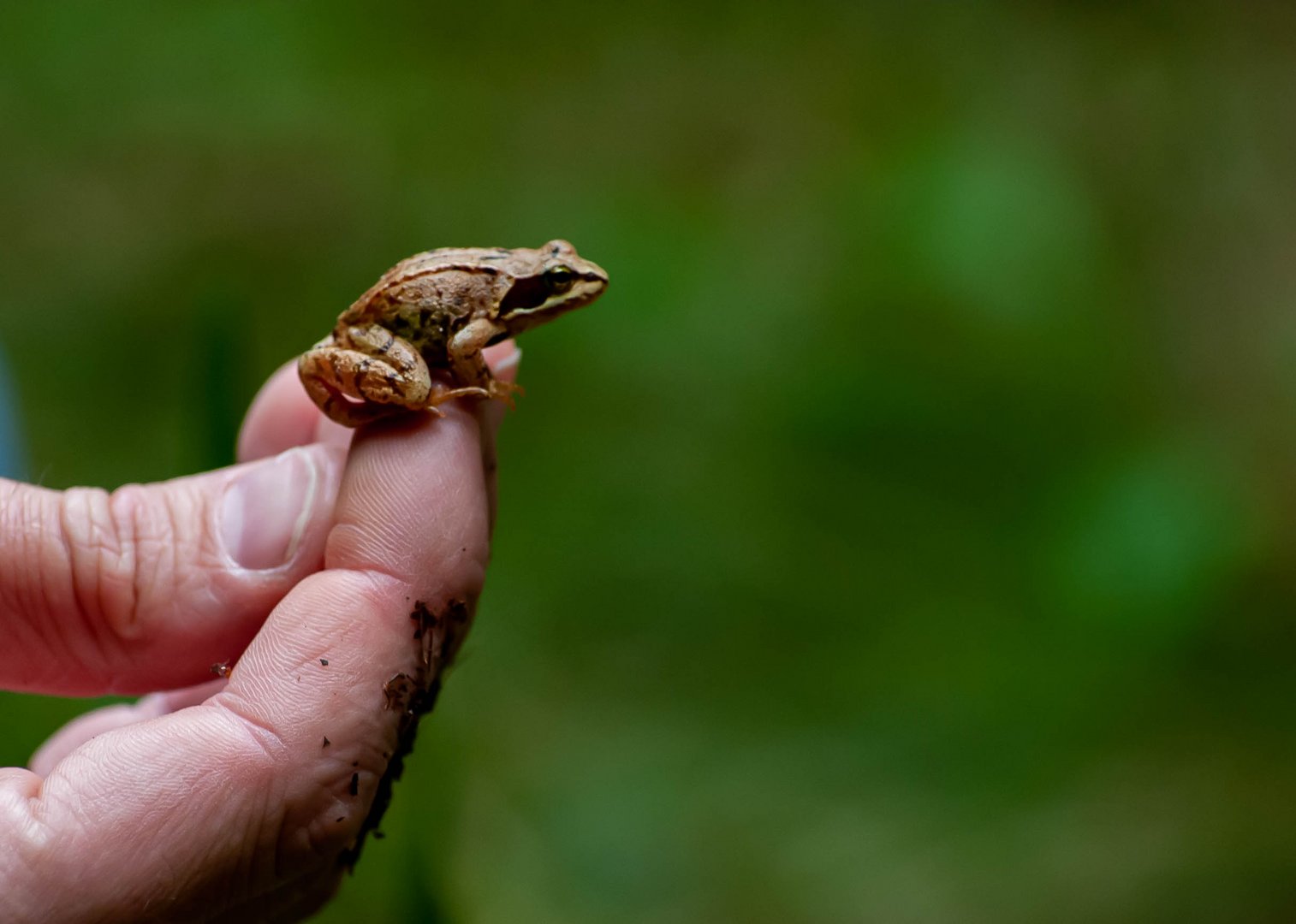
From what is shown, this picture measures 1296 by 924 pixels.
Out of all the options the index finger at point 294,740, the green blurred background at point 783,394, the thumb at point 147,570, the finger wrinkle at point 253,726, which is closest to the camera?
the index finger at point 294,740

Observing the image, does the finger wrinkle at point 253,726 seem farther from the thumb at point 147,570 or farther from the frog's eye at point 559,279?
the frog's eye at point 559,279

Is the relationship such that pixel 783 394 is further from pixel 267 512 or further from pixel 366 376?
pixel 267 512

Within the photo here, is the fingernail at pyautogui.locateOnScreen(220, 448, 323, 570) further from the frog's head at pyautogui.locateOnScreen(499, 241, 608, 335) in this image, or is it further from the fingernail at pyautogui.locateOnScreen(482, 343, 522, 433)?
the frog's head at pyautogui.locateOnScreen(499, 241, 608, 335)

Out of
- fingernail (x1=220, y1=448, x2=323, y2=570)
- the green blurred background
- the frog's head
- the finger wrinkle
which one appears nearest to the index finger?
the finger wrinkle

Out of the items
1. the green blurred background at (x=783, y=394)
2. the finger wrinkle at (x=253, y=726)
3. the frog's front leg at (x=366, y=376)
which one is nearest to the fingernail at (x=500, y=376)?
the frog's front leg at (x=366, y=376)

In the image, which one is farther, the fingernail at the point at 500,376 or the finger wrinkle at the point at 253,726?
the fingernail at the point at 500,376

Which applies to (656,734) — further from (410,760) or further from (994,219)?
(994,219)

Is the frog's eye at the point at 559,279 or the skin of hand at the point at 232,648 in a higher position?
the frog's eye at the point at 559,279
